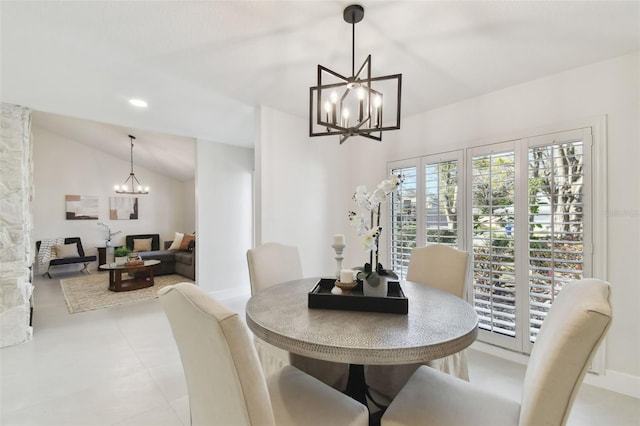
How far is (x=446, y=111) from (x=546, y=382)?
265cm

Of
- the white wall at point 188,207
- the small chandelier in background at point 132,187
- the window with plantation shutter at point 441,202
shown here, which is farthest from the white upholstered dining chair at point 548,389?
the white wall at point 188,207

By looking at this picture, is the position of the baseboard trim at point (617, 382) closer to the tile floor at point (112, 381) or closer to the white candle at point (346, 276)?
the tile floor at point (112, 381)

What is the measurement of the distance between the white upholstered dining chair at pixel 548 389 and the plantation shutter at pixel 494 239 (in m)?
1.50

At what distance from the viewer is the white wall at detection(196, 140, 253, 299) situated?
4156mm

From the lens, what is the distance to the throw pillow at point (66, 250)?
19.4 ft

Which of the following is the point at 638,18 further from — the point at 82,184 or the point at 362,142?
the point at 82,184

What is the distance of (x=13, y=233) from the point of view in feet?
9.06

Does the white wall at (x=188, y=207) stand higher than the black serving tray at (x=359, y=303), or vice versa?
the white wall at (x=188, y=207)

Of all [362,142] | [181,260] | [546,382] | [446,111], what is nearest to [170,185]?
[181,260]

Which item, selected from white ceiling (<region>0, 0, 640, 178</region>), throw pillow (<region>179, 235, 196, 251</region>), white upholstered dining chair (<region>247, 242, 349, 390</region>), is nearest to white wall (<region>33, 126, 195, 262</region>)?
throw pillow (<region>179, 235, 196, 251</region>)

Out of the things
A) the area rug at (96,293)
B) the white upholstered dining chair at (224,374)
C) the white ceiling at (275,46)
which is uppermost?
the white ceiling at (275,46)

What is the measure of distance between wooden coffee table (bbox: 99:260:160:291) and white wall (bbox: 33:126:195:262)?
92.4 inches

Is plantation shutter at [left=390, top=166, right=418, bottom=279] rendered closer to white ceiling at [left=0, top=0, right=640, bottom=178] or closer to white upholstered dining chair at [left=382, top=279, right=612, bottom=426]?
white ceiling at [left=0, top=0, right=640, bottom=178]

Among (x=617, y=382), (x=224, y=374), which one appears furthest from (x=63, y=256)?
(x=617, y=382)
